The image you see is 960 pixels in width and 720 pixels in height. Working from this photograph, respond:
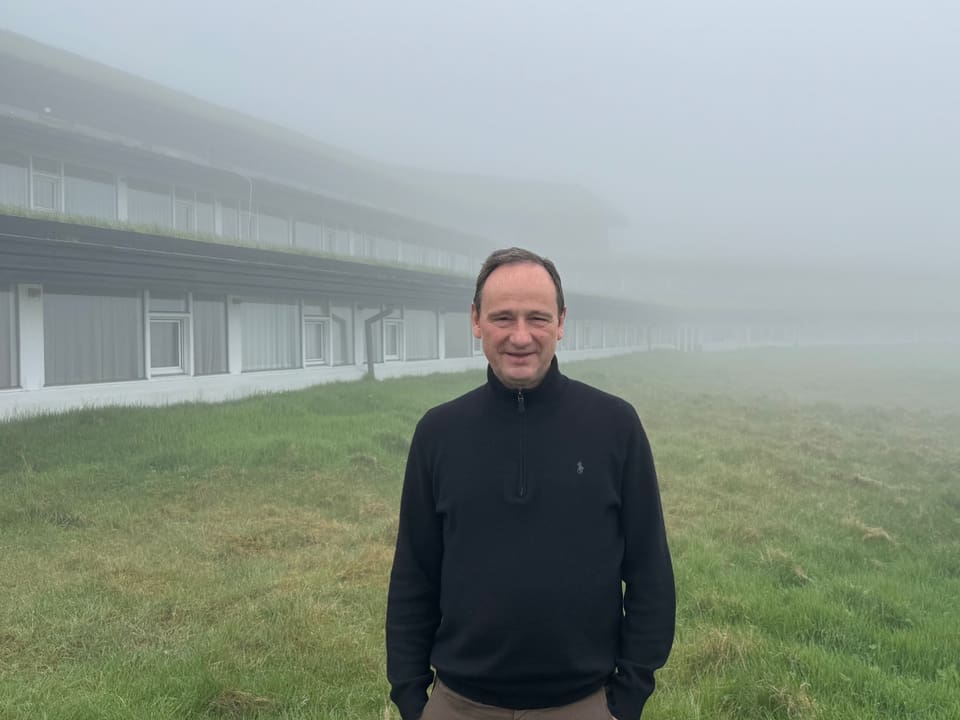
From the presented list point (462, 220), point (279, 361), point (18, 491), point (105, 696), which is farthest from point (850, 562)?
point (462, 220)

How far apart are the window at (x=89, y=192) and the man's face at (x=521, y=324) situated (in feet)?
63.2

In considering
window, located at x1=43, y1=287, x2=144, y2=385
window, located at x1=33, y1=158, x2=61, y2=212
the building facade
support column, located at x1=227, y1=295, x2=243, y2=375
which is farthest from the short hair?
window, located at x1=33, y1=158, x2=61, y2=212

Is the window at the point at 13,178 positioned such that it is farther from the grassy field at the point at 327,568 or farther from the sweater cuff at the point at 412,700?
the sweater cuff at the point at 412,700

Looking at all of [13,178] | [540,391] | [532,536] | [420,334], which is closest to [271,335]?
[13,178]

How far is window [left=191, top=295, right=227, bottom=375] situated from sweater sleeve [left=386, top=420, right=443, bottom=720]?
50.8 ft

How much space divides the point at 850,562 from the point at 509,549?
678 cm

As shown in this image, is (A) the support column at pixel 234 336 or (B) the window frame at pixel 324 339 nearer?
(A) the support column at pixel 234 336

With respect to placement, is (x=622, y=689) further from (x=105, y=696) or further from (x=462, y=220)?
(x=462, y=220)

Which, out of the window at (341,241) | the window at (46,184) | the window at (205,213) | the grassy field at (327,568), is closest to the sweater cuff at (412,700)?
the grassy field at (327,568)

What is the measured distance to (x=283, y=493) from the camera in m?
10.0

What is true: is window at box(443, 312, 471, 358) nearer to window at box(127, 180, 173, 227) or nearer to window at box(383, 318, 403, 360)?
window at box(383, 318, 403, 360)

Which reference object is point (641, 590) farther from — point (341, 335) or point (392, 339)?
point (392, 339)

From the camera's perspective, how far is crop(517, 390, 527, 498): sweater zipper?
2.11 meters

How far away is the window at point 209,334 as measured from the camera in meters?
16.6
